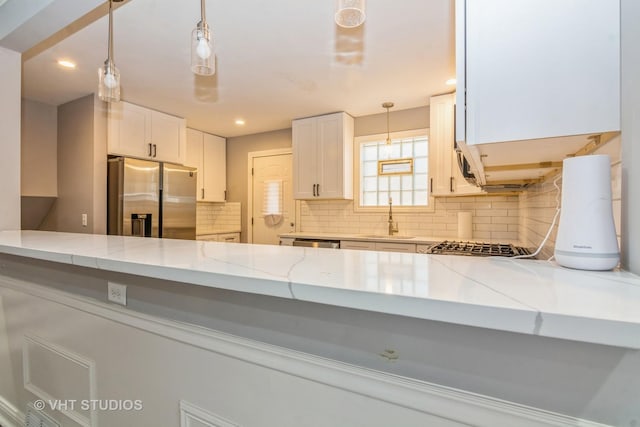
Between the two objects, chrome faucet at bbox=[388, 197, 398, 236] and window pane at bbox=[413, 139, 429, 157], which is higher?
window pane at bbox=[413, 139, 429, 157]

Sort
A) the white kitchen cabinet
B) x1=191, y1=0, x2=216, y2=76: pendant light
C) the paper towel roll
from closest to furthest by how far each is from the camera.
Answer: x1=191, y1=0, x2=216, y2=76: pendant light, the white kitchen cabinet, the paper towel roll

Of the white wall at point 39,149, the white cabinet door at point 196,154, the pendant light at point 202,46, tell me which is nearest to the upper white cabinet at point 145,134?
the white cabinet door at point 196,154

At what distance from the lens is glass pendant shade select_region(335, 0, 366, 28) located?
3.73 feet

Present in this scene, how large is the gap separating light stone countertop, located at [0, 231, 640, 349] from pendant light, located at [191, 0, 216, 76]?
89 centimetres

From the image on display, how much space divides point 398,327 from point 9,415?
2172 mm

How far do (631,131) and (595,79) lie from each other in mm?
160

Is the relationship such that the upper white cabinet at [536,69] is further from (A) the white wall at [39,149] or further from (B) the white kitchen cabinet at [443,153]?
(A) the white wall at [39,149]

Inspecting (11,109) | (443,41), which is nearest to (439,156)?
(443,41)

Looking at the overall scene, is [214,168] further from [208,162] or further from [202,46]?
[202,46]

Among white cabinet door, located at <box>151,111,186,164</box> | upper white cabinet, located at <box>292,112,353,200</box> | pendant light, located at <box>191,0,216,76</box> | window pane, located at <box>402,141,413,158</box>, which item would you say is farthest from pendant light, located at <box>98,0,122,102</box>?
window pane, located at <box>402,141,413,158</box>

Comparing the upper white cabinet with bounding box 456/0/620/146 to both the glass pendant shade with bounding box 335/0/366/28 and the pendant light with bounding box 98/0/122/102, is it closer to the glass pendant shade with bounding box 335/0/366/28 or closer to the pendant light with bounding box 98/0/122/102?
the glass pendant shade with bounding box 335/0/366/28

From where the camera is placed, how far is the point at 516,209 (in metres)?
3.28

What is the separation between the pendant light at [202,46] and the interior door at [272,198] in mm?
3149

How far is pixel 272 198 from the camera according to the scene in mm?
4820
